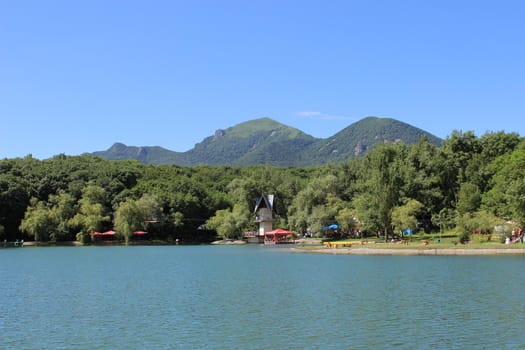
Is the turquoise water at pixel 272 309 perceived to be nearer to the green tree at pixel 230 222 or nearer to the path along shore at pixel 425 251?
the path along shore at pixel 425 251

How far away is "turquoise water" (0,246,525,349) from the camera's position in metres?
16.2

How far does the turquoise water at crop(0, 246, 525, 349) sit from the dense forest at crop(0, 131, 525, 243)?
23.8m

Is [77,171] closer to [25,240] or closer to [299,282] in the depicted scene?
[25,240]

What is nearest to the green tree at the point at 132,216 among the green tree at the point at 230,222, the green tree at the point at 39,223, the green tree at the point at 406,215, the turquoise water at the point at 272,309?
the green tree at the point at 39,223

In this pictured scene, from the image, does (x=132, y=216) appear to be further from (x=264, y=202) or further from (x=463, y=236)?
(x=463, y=236)

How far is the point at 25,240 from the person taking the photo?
84188 millimetres

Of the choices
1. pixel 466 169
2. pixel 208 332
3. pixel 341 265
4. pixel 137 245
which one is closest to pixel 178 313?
pixel 208 332

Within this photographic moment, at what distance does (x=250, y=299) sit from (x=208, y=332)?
21.6 ft

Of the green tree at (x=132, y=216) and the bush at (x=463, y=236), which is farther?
the green tree at (x=132, y=216)

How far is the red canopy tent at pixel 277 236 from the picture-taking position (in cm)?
8125

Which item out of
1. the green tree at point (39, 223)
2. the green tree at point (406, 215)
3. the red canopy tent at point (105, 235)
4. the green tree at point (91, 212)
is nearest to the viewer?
the green tree at point (406, 215)

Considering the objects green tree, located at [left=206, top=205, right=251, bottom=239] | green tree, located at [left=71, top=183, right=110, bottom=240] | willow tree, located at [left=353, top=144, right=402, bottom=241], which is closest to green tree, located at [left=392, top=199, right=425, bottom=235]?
willow tree, located at [left=353, top=144, right=402, bottom=241]

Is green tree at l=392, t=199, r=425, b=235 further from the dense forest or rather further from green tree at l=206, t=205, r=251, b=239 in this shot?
green tree at l=206, t=205, r=251, b=239

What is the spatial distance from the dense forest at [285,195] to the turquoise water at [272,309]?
78.2ft
